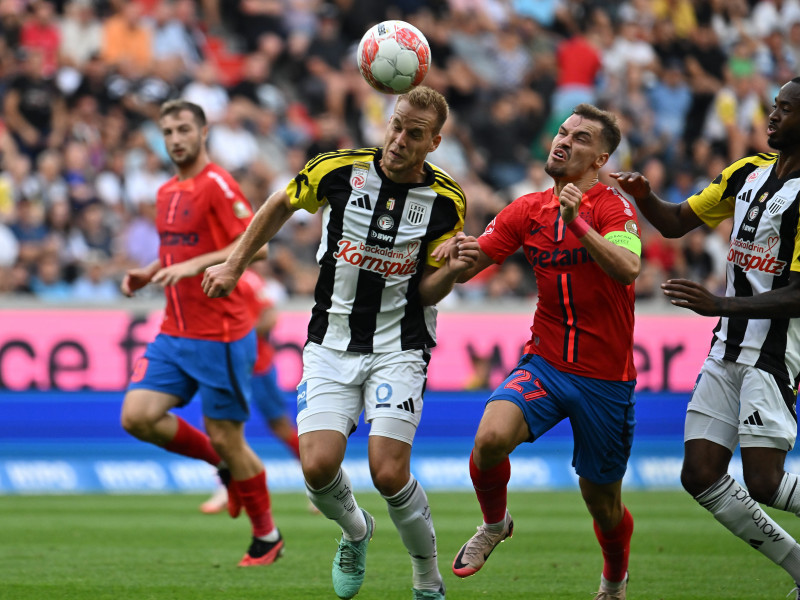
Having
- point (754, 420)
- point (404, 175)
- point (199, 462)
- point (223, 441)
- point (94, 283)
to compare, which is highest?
point (404, 175)

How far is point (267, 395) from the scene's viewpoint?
10672 millimetres

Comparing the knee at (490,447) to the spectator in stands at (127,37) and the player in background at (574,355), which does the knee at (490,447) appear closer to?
the player in background at (574,355)

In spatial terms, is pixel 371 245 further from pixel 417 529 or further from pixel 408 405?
pixel 417 529

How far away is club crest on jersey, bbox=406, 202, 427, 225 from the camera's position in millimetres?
6316

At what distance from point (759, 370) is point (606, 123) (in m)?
1.63

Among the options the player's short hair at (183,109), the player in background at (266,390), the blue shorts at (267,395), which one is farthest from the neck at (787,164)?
the blue shorts at (267,395)

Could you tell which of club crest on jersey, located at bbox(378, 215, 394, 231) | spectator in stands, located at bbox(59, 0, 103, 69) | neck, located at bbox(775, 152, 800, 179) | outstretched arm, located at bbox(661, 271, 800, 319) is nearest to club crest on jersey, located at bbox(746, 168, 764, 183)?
neck, located at bbox(775, 152, 800, 179)

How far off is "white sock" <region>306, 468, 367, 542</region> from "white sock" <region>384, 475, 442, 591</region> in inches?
7.8

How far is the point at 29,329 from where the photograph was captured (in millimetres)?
12328

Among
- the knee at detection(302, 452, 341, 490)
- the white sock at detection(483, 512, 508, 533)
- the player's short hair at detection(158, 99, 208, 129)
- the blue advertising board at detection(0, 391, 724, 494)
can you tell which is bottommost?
the blue advertising board at detection(0, 391, 724, 494)

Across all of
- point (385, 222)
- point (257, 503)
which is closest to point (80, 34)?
point (257, 503)

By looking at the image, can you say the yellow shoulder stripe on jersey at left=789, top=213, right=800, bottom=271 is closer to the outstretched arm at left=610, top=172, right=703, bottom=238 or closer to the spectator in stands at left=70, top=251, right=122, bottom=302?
the outstretched arm at left=610, top=172, right=703, bottom=238

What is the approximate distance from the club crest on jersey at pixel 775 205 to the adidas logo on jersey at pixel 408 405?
87.9 inches

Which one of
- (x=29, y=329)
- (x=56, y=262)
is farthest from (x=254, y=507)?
(x=56, y=262)
